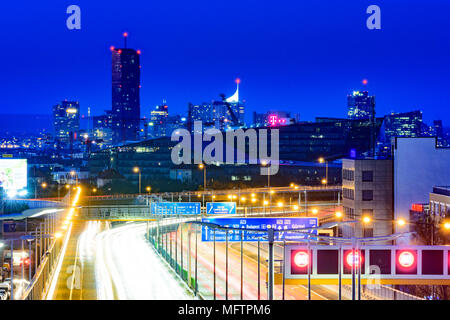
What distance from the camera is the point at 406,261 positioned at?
37.5 feet

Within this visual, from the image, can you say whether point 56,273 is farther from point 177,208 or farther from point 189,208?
point 189,208

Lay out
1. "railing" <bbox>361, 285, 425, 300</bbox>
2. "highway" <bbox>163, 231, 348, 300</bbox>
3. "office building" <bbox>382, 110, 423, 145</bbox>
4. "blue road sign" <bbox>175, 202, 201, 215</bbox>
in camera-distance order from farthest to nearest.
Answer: "office building" <bbox>382, 110, 423, 145</bbox>, "blue road sign" <bbox>175, 202, 201, 215</bbox>, "highway" <bbox>163, 231, 348, 300</bbox>, "railing" <bbox>361, 285, 425, 300</bbox>

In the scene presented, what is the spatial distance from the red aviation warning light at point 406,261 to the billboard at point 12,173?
35.1 m

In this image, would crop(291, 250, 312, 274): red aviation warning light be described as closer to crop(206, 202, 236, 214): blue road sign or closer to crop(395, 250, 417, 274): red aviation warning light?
crop(395, 250, 417, 274): red aviation warning light

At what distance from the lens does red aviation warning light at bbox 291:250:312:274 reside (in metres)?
11.6

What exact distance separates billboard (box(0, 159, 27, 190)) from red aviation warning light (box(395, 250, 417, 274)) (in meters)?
35.1

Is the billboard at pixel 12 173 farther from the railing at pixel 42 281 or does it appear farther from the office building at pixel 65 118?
the office building at pixel 65 118

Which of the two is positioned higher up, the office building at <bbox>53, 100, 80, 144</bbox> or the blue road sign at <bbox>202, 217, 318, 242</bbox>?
the office building at <bbox>53, 100, 80, 144</bbox>

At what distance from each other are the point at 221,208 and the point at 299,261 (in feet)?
43.3

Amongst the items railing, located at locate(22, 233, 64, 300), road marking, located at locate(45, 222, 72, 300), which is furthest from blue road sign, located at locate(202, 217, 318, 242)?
railing, located at locate(22, 233, 64, 300)

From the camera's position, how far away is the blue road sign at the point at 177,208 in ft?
83.9
